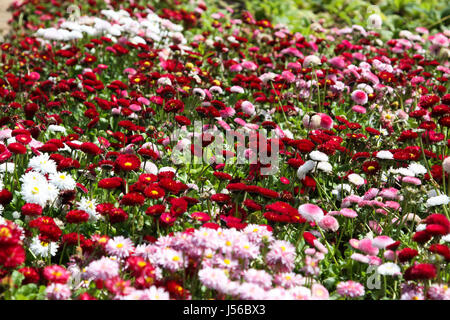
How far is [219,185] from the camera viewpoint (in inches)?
138

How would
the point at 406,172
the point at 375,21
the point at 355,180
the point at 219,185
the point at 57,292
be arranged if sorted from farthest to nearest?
the point at 375,21
the point at 219,185
the point at 355,180
the point at 406,172
the point at 57,292

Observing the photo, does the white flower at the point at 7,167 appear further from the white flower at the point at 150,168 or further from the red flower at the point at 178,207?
the red flower at the point at 178,207

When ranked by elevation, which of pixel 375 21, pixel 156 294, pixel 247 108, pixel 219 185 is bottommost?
pixel 156 294

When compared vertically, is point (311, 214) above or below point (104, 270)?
above

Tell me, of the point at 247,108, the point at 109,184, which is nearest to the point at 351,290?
the point at 109,184

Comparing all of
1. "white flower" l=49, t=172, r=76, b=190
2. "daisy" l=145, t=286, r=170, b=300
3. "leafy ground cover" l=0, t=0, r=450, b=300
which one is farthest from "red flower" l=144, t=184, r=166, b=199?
"daisy" l=145, t=286, r=170, b=300

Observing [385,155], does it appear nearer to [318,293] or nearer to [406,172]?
[406,172]

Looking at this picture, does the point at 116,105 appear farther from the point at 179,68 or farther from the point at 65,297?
the point at 65,297

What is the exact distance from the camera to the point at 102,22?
6.04m

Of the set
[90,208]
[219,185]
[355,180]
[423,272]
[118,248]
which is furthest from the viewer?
[219,185]

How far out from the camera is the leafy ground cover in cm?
241

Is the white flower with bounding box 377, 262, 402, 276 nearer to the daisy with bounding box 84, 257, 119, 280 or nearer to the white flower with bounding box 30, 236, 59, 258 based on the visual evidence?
the daisy with bounding box 84, 257, 119, 280
